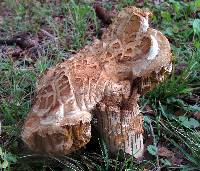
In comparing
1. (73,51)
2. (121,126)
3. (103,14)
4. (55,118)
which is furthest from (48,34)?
(55,118)

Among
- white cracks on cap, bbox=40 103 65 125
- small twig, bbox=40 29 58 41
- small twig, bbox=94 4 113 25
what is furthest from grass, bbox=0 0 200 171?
white cracks on cap, bbox=40 103 65 125

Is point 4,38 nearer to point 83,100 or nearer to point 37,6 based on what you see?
point 37,6

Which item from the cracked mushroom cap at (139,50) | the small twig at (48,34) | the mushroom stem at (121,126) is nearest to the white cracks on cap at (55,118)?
the mushroom stem at (121,126)

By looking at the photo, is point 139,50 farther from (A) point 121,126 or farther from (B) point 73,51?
(B) point 73,51

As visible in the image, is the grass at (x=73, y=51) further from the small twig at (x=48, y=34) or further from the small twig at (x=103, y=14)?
the small twig at (x=103, y=14)

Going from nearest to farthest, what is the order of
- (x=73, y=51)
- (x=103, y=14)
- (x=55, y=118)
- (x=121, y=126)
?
(x=55, y=118)
(x=121, y=126)
(x=73, y=51)
(x=103, y=14)

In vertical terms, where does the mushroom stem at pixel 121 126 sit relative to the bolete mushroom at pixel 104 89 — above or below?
below

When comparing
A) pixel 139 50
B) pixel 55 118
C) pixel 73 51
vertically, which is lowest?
pixel 73 51

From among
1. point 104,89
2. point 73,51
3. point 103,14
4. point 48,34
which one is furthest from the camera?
point 103,14
